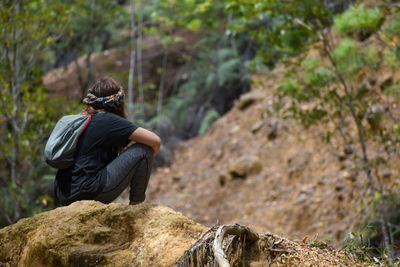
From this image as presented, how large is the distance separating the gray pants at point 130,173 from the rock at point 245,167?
19.6ft

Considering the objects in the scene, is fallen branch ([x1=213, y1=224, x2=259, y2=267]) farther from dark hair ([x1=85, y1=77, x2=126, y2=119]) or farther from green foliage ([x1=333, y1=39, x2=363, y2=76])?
green foliage ([x1=333, y1=39, x2=363, y2=76])

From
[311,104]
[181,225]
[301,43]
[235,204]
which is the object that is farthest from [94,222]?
[311,104]

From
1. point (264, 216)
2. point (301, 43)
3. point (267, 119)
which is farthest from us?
point (267, 119)

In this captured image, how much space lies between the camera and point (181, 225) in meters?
2.30

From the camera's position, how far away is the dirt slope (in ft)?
21.2

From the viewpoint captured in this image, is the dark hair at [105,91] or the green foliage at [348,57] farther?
the green foliage at [348,57]

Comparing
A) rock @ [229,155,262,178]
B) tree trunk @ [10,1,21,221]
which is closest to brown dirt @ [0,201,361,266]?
tree trunk @ [10,1,21,221]

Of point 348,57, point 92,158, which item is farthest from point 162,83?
point 92,158

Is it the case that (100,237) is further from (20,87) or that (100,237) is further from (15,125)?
(20,87)

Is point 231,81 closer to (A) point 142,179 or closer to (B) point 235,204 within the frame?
(B) point 235,204

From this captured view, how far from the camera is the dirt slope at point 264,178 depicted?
21.2ft

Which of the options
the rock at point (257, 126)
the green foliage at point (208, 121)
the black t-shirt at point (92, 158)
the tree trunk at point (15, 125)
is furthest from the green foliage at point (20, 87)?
the green foliage at point (208, 121)

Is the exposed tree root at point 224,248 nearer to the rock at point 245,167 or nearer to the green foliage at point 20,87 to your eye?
the green foliage at point 20,87

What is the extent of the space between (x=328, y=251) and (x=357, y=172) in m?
4.37
